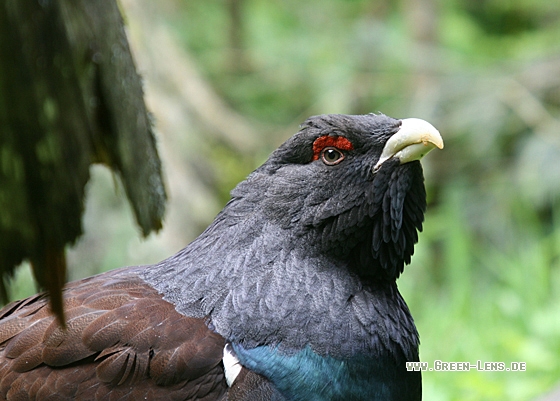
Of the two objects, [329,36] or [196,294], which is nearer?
[196,294]

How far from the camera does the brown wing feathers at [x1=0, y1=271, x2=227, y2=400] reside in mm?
2393

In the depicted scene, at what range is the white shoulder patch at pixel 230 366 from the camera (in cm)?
240

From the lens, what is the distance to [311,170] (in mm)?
2703

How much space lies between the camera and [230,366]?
7.91ft

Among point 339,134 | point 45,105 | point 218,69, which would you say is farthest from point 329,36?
point 45,105

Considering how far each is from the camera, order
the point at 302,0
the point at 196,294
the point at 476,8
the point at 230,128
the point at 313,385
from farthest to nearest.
Result: 1. the point at 302,0
2. the point at 476,8
3. the point at 230,128
4. the point at 196,294
5. the point at 313,385

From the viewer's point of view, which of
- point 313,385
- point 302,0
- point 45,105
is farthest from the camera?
point 302,0

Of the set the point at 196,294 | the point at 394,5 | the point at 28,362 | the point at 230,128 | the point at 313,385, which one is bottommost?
the point at 313,385

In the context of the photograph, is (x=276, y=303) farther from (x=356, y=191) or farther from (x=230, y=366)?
(x=356, y=191)

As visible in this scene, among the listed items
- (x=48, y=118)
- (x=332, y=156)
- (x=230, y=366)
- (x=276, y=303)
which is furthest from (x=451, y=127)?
(x=48, y=118)

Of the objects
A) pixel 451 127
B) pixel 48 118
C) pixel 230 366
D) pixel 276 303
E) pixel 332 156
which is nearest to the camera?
pixel 48 118

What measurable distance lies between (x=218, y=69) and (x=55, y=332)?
7.51 meters

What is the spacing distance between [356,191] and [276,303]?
1.71 feet

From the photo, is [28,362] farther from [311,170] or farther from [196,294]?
[311,170]
